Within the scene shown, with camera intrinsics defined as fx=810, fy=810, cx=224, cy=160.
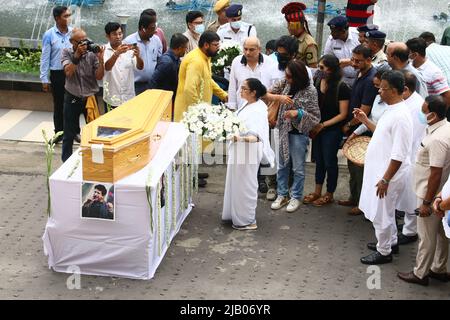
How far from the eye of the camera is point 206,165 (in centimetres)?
965

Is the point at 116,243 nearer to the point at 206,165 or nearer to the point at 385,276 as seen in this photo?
the point at 385,276

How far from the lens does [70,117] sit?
9.19 m

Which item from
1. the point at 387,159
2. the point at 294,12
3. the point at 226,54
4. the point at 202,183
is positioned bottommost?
the point at 202,183

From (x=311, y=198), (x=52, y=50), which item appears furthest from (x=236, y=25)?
(x=311, y=198)

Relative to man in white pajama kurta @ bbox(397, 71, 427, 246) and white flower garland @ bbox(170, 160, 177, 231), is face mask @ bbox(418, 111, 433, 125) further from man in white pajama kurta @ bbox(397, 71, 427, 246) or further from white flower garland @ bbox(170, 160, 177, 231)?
white flower garland @ bbox(170, 160, 177, 231)

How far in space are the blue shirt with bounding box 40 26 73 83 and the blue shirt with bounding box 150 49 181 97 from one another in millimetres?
1476

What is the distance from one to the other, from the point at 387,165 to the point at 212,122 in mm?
1658

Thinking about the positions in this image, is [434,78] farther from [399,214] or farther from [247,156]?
[247,156]

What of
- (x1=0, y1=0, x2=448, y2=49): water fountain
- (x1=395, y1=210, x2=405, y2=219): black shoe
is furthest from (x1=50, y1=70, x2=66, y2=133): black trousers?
(x1=0, y1=0, x2=448, y2=49): water fountain

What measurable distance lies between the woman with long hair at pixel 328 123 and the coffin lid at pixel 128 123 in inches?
62.1

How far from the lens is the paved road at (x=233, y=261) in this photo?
6.63 m

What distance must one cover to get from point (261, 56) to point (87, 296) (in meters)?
3.53

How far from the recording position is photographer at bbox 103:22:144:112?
913 cm
